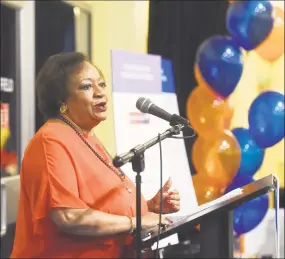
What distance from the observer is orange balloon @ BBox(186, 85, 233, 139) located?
110 inches

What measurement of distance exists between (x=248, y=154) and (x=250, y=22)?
0.73 m

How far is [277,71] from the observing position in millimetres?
3223

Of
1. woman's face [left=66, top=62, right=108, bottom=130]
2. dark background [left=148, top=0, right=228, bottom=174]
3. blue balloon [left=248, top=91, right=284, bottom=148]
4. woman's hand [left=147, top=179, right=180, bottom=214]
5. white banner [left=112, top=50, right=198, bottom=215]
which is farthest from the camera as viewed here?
dark background [left=148, top=0, right=228, bottom=174]

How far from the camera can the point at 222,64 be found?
2715mm

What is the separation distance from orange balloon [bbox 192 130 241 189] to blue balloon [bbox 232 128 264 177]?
32 mm

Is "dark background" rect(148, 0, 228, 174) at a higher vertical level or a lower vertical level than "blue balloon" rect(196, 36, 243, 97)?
higher


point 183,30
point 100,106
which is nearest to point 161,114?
point 100,106

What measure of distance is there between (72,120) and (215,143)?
1.63 m

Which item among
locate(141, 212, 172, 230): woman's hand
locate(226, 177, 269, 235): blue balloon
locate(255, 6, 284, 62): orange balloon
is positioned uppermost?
locate(255, 6, 284, 62): orange balloon

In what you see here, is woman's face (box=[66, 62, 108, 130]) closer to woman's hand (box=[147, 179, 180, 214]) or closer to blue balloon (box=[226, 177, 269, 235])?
woman's hand (box=[147, 179, 180, 214])

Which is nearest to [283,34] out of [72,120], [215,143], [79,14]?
[215,143]

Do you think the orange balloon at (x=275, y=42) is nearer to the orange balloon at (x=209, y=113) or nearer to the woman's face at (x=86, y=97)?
the orange balloon at (x=209, y=113)

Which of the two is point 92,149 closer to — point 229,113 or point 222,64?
point 222,64

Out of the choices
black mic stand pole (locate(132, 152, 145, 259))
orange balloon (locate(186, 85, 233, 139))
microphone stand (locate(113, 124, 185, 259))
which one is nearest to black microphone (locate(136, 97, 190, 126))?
microphone stand (locate(113, 124, 185, 259))
